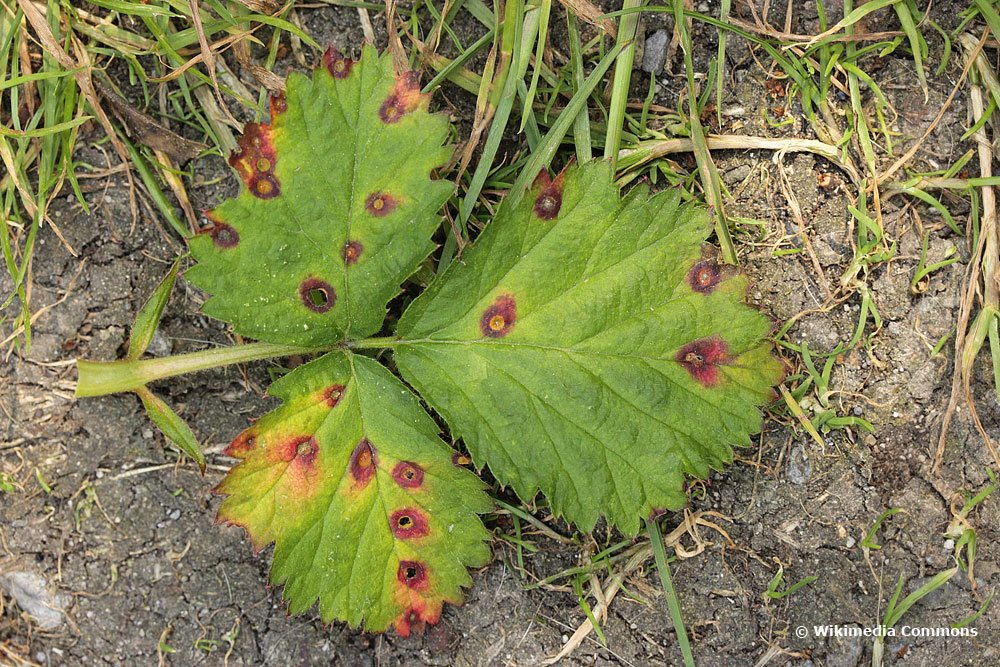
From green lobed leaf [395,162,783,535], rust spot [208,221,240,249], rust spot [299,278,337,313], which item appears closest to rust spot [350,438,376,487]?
green lobed leaf [395,162,783,535]

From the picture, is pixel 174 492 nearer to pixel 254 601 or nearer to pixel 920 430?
pixel 254 601

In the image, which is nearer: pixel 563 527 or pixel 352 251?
pixel 352 251

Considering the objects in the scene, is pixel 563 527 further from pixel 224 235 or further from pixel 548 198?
pixel 224 235

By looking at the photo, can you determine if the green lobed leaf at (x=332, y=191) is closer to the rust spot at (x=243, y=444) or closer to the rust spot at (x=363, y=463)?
the rust spot at (x=243, y=444)

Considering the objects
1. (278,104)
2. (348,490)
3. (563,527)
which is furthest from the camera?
(563,527)

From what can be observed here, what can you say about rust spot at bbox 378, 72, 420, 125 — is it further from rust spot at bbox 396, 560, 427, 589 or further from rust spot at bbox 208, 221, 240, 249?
rust spot at bbox 396, 560, 427, 589

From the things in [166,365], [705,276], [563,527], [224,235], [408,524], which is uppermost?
[224,235]

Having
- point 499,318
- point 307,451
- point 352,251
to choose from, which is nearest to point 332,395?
point 307,451

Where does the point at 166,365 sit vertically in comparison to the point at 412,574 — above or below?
above
